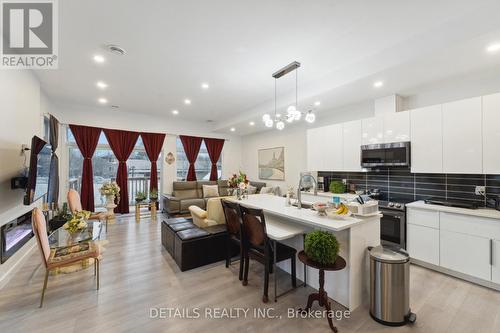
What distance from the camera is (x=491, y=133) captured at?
2611 mm

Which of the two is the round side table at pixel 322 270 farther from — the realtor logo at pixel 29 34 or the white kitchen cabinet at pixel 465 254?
the realtor logo at pixel 29 34

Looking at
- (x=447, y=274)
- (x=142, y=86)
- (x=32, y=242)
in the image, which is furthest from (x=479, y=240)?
(x=32, y=242)

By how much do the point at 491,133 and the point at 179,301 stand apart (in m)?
4.21

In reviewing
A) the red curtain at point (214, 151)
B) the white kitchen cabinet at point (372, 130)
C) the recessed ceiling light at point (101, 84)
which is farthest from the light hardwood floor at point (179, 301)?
the red curtain at point (214, 151)

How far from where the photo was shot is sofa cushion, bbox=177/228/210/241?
2989mm

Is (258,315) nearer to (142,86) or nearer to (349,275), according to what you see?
(349,275)

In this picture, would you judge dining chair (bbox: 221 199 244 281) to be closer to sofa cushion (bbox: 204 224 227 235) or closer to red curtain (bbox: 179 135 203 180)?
sofa cushion (bbox: 204 224 227 235)

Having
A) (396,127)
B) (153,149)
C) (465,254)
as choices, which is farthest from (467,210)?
(153,149)

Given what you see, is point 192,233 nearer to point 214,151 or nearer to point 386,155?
point 386,155

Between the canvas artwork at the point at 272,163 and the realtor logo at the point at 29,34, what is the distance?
5.16 m

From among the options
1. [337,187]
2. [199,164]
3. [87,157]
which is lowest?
[337,187]

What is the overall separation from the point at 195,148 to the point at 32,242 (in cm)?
440

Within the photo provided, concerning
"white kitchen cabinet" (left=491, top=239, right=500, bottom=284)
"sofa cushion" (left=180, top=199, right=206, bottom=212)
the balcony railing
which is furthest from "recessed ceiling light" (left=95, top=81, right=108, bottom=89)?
"white kitchen cabinet" (left=491, top=239, right=500, bottom=284)

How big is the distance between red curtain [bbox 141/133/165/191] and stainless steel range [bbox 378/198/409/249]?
19.0 ft
